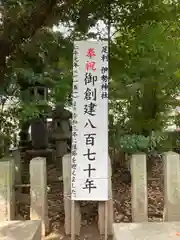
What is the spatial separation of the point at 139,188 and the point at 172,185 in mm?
322

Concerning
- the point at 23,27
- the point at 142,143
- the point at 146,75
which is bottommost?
the point at 142,143

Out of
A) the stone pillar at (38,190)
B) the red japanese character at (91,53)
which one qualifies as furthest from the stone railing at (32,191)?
the red japanese character at (91,53)

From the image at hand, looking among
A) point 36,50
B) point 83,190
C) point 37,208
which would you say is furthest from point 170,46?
point 37,208

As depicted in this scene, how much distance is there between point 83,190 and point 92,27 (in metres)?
2.20

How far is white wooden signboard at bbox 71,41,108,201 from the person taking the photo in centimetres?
287

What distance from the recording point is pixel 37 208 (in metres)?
3.01

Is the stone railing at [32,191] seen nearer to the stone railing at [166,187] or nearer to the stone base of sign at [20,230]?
the stone base of sign at [20,230]

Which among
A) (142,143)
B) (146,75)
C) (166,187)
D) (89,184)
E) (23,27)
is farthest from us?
(146,75)

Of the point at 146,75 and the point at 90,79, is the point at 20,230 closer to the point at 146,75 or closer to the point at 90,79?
the point at 90,79

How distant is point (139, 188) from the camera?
9.92 feet

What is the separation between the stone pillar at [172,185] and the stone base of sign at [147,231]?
0.52 metres

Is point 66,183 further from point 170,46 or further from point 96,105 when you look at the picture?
point 170,46

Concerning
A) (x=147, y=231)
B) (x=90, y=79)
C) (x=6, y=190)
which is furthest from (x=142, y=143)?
(x=6, y=190)

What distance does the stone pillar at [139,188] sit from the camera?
3.01 metres
